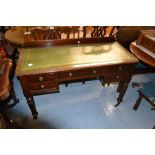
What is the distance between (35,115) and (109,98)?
1162 millimetres

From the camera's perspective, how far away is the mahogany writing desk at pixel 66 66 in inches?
60.1

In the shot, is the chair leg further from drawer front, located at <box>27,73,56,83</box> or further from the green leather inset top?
drawer front, located at <box>27,73,56,83</box>

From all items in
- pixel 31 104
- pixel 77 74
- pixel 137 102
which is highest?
pixel 77 74

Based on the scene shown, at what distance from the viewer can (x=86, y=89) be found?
2.57m

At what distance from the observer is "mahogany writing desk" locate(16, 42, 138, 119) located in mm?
1525

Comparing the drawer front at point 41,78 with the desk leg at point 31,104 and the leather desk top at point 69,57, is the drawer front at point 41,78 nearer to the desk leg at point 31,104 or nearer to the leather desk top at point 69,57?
the leather desk top at point 69,57

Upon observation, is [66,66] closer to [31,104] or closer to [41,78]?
[41,78]

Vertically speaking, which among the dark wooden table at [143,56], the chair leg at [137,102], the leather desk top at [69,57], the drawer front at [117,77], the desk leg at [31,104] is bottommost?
the chair leg at [137,102]

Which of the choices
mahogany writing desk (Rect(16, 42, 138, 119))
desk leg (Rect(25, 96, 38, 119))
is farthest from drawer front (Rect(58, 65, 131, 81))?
desk leg (Rect(25, 96, 38, 119))

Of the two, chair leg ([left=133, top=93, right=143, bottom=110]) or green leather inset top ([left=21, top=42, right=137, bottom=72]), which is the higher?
green leather inset top ([left=21, top=42, right=137, bottom=72])

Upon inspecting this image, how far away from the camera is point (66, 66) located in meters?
1.55

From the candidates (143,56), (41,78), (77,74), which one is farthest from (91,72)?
(143,56)

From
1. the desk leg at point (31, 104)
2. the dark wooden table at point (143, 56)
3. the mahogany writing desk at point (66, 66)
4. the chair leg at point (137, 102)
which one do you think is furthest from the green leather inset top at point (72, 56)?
the chair leg at point (137, 102)
